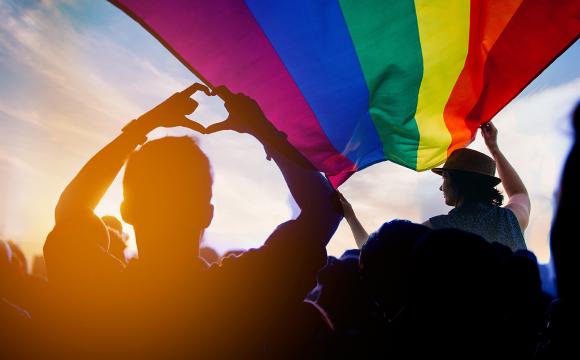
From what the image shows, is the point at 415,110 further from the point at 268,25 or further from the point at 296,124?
the point at 268,25

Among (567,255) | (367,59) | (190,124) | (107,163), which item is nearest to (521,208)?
(367,59)

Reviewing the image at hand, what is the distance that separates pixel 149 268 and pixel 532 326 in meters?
1.10

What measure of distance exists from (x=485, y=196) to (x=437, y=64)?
41.2 inches

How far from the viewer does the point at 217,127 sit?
4.13ft

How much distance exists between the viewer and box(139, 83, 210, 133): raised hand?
45.3 inches

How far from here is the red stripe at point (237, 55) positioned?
1891 mm

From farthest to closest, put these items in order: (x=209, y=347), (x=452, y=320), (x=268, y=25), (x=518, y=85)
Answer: (x=518, y=85)
(x=268, y=25)
(x=452, y=320)
(x=209, y=347)

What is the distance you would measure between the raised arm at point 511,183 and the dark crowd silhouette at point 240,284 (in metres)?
1.68

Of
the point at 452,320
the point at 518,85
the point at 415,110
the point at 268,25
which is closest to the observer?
the point at 452,320

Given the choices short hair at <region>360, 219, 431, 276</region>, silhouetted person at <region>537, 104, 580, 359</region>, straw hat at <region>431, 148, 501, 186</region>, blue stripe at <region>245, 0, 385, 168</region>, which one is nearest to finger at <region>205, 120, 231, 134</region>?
short hair at <region>360, 219, 431, 276</region>

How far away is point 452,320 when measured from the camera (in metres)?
0.98

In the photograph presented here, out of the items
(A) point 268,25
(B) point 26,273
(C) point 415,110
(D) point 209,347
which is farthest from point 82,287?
(C) point 415,110

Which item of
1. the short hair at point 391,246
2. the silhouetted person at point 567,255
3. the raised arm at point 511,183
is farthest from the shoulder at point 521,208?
the silhouetted person at point 567,255

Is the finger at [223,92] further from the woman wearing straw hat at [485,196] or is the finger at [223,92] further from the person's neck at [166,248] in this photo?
A: the woman wearing straw hat at [485,196]
